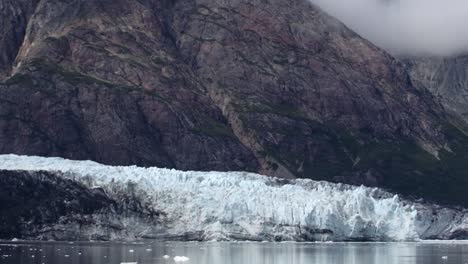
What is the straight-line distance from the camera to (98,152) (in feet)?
561

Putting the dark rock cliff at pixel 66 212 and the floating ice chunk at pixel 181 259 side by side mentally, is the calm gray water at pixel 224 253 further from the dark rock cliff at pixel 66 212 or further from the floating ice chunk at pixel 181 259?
the dark rock cliff at pixel 66 212

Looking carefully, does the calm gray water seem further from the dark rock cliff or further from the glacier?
the dark rock cliff

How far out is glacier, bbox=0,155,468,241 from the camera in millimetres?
105875

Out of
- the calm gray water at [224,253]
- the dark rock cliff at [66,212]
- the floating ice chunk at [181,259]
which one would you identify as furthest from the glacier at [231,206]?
the floating ice chunk at [181,259]

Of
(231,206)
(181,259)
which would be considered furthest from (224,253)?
(231,206)

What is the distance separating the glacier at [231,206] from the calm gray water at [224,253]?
1737mm

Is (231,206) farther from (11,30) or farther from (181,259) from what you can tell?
(11,30)

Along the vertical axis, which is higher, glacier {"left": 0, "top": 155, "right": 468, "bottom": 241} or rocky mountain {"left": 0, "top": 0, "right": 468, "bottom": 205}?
rocky mountain {"left": 0, "top": 0, "right": 468, "bottom": 205}

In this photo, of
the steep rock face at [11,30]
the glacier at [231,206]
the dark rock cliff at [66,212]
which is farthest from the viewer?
the steep rock face at [11,30]

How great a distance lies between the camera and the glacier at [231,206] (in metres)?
106

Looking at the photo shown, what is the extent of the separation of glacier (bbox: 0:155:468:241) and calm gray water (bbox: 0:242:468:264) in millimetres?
1737

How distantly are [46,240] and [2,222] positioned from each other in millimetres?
4711

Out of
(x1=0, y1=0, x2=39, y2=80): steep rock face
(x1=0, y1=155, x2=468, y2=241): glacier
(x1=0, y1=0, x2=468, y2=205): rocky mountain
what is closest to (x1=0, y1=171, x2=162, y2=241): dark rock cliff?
(x1=0, y1=155, x2=468, y2=241): glacier

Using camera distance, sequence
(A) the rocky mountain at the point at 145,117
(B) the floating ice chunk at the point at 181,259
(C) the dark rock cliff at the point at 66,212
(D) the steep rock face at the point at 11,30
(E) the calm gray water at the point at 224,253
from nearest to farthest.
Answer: (E) the calm gray water at the point at 224,253 → (B) the floating ice chunk at the point at 181,259 → (C) the dark rock cliff at the point at 66,212 → (A) the rocky mountain at the point at 145,117 → (D) the steep rock face at the point at 11,30
